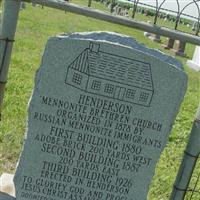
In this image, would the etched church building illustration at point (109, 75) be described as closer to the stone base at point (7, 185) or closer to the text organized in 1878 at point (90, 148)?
the text organized in 1878 at point (90, 148)

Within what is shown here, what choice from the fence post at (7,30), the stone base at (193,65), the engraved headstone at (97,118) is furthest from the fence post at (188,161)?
the stone base at (193,65)

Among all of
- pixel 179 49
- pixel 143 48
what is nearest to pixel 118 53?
pixel 143 48

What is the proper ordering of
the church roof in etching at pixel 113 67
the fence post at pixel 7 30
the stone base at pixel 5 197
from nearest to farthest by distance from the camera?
the church roof in etching at pixel 113 67
the fence post at pixel 7 30
the stone base at pixel 5 197

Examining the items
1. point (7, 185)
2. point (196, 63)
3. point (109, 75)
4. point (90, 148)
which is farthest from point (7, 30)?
point (196, 63)

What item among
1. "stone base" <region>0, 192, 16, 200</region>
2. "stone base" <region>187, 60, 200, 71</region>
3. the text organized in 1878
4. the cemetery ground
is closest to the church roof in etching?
the text organized in 1878

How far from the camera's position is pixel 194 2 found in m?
3.78

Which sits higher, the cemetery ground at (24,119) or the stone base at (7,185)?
the stone base at (7,185)

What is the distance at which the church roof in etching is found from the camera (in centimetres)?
338

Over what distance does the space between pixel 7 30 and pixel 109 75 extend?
0.87m

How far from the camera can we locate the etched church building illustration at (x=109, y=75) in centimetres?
338

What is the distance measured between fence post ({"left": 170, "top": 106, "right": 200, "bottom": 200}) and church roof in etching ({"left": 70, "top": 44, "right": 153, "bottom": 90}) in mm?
650

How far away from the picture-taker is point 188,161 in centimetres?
387

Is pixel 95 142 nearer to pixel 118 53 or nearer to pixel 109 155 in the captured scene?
pixel 109 155

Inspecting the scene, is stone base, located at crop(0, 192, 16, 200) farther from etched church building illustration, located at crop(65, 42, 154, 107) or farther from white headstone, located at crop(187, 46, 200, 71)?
white headstone, located at crop(187, 46, 200, 71)
